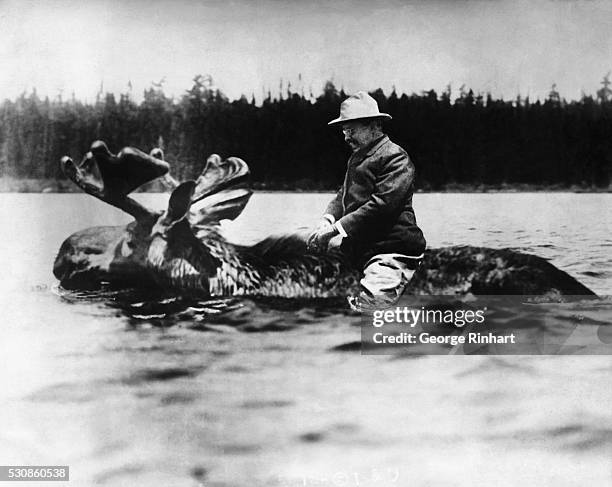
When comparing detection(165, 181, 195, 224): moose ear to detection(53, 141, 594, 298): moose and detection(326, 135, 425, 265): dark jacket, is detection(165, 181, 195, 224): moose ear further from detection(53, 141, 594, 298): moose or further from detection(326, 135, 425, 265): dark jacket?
detection(326, 135, 425, 265): dark jacket

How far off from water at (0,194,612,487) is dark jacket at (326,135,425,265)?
0.32ft

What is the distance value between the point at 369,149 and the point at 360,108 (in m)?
0.20

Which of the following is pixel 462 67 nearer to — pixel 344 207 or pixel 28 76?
pixel 344 207

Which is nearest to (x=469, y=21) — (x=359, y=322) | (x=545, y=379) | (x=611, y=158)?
(x=611, y=158)

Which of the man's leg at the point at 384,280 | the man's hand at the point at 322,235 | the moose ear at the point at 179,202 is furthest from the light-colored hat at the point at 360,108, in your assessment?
the moose ear at the point at 179,202

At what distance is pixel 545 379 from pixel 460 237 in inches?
30.4

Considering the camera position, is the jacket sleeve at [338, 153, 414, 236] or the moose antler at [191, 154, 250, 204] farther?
the moose antler at [191, 154, 250, 204]

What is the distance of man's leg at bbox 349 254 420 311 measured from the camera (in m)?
3.12

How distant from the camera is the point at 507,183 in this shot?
10.6 ft

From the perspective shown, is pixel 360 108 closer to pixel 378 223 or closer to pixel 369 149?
pixel 369 149

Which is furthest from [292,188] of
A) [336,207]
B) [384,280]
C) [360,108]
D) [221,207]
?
[384,280]

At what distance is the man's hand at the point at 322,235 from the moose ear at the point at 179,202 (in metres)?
0.63

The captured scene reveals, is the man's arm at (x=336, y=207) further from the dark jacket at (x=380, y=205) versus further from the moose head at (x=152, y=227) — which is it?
the moose head at (x=152, y=227)

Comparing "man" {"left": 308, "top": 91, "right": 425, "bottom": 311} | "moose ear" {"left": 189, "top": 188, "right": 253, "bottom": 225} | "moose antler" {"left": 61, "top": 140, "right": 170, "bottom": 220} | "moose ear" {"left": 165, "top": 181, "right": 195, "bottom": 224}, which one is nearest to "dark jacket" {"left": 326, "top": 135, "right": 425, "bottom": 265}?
"man" {"left": 308, "top": 91, "right": 425, "bottom": 311}
